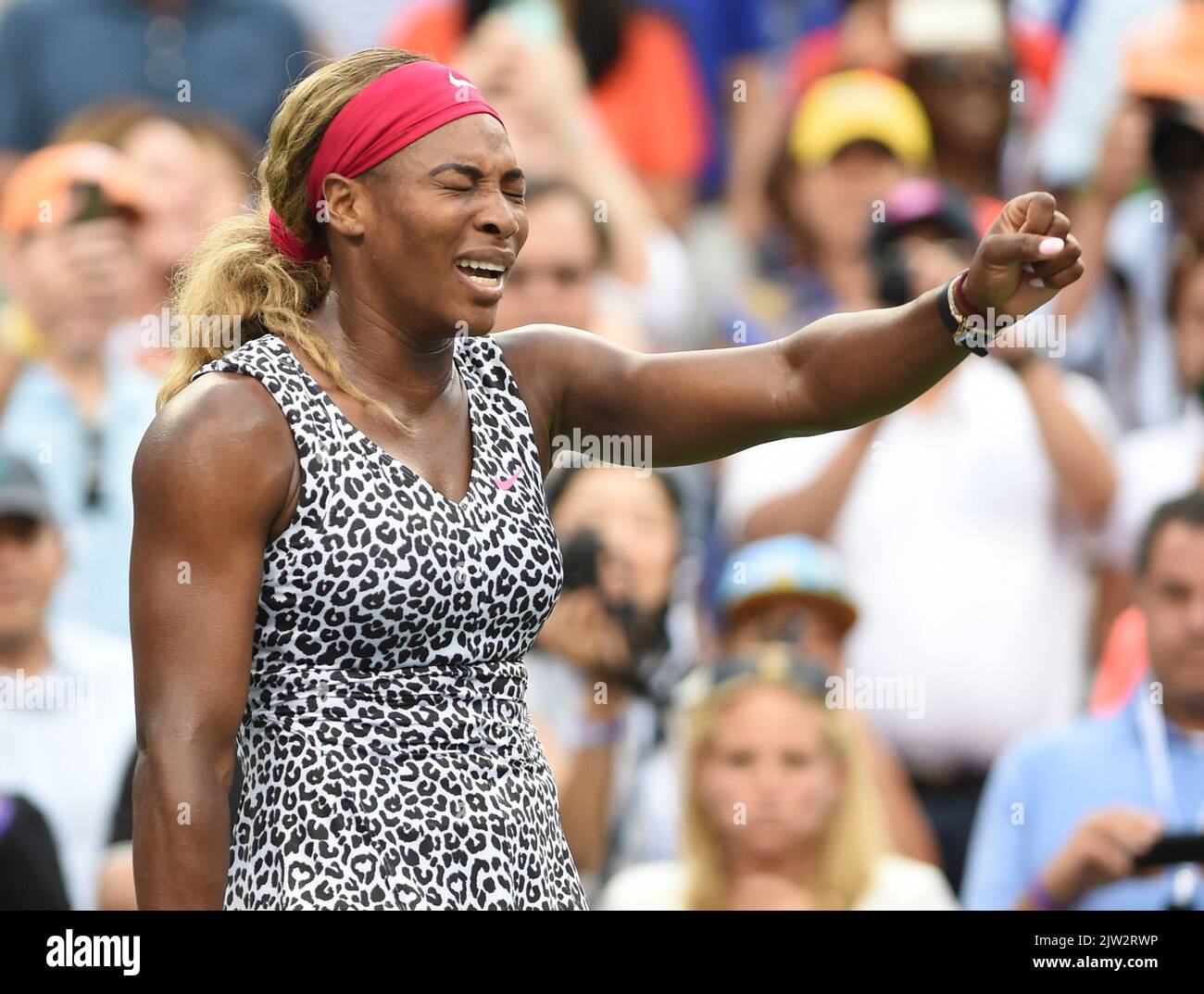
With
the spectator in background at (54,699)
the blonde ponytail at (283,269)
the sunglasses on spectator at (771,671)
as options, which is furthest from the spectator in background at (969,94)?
the blonde ponytail at (283,269)

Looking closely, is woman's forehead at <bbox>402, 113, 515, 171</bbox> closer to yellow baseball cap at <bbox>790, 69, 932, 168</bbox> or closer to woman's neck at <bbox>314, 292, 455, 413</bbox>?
woman's neck at <bbox>314, 292, 455, 413</bbox>

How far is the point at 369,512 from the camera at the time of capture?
93.0 inches

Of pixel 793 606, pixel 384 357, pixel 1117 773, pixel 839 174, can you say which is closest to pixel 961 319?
pixel 384 357

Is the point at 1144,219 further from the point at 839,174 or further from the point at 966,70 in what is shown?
the point at 839,174

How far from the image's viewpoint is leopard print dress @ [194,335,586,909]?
2.32 m

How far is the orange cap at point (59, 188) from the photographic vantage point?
538 cm

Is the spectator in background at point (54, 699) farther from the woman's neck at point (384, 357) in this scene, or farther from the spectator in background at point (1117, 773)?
the woman's neck at point (384, 357)

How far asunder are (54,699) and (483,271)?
252cm

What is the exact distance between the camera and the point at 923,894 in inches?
167

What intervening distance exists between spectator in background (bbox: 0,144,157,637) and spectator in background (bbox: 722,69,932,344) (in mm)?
1712
